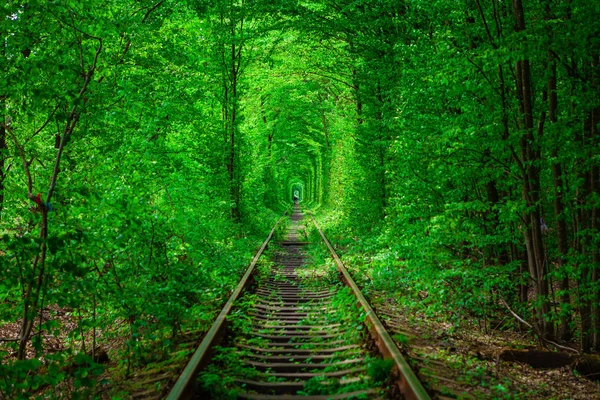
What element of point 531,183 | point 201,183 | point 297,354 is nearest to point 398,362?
point 297,354

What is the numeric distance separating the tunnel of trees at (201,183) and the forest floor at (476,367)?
0.38 meters

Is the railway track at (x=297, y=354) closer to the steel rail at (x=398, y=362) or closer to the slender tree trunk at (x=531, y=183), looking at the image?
the steel rail at (x=398, y=362)

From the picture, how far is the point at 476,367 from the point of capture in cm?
485

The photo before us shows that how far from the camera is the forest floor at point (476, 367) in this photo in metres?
4.25

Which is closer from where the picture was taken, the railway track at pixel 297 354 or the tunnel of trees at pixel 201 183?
the railway track at pixel 297 354

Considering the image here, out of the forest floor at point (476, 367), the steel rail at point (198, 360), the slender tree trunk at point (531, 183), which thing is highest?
the slender tree trunk at point (531, 183)

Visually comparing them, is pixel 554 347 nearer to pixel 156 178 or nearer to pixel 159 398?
A: pixel 159 398

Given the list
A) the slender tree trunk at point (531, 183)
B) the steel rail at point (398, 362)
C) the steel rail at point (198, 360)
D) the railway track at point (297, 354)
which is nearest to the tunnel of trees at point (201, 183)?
A: the slender tree trunk at point (531, 183)

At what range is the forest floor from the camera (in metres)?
4.25

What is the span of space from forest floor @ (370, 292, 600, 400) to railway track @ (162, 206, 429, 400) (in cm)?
35

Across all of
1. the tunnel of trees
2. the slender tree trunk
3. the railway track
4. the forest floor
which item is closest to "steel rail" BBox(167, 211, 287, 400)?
the railway track

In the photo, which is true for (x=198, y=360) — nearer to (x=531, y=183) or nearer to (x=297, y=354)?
(x=297, y=354)

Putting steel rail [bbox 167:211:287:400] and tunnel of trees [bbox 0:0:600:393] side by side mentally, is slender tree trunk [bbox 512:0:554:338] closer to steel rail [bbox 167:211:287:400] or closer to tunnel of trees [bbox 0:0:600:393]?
tunnel of trees [bbox 0:0:600:393]

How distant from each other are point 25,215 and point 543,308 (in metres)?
6.66
